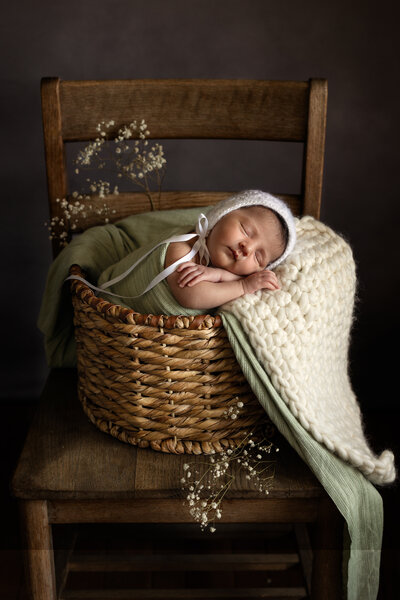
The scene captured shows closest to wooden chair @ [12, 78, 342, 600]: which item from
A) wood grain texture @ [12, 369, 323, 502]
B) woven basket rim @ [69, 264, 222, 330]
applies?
wood grain texture @ [12, 369, 323, 502]

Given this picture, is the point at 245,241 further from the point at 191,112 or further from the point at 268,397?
the point at 191,112

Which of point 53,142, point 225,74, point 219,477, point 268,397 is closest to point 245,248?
point 268,397

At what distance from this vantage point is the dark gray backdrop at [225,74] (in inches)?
55.4

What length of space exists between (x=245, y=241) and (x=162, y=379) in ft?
0.86

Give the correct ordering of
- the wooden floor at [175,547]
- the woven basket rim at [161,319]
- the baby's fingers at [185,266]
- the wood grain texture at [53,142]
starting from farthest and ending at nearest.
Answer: the wooden floor at [175,547] < the wood grain texture at [53,142] < the baby's fingers at [185,266] < the woven basket rim at [161,319]

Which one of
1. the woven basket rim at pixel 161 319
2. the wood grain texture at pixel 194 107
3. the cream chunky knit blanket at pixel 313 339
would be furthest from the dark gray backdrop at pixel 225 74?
the woven basket rim at pixel 161 319

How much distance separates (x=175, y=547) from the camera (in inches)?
57.6

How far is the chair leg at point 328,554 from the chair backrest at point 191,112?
1.99ft

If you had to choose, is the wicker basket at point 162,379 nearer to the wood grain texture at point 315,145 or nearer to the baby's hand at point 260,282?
the baby's hand at point 260,282

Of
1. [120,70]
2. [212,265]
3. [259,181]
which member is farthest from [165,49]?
[212,265]

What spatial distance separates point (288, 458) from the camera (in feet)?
3.06

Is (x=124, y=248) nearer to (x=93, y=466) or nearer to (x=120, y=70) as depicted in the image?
(x=93, y=466)

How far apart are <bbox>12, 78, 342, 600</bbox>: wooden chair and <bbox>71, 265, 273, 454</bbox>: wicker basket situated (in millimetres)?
44

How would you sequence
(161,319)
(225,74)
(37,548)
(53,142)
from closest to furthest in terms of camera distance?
(161,319) < (37,548) < (53,142) < (225,74)
